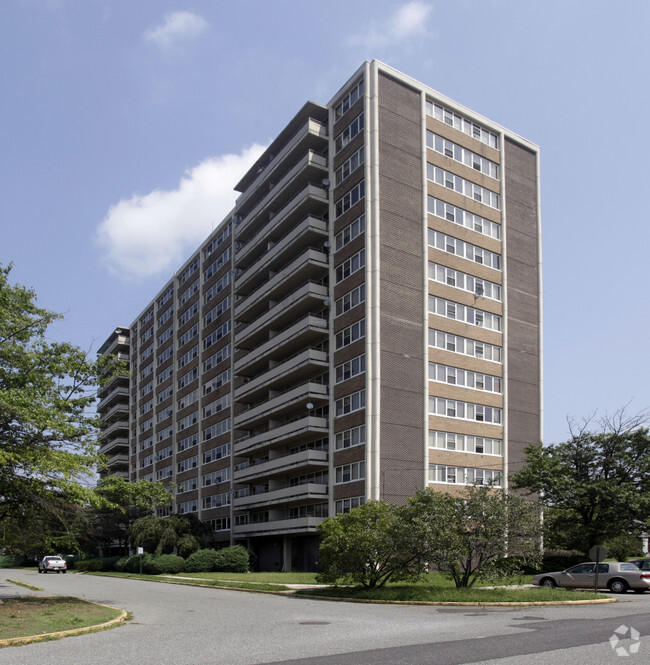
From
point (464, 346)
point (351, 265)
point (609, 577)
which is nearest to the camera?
point (609, 577)

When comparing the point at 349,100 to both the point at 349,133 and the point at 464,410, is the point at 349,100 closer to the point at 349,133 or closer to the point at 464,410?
the point at 349,133

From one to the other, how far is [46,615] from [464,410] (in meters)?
37.0

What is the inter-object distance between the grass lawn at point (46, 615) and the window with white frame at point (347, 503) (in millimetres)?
23662

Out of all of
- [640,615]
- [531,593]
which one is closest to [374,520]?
[531,593]

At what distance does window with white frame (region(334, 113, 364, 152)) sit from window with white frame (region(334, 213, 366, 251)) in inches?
267

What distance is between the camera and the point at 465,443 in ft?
171

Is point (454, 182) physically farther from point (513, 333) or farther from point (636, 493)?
point (636, 493)

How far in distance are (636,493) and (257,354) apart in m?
32.7

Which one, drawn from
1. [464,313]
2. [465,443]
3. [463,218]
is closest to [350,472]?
[465,443]

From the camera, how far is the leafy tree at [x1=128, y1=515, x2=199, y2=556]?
2331 inches

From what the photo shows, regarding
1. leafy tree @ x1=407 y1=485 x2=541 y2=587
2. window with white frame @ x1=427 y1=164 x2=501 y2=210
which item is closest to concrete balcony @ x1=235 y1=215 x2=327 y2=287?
window with white frame @ x1=427 y1=164 x2=501 y2=210

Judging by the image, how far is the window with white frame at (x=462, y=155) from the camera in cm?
5556

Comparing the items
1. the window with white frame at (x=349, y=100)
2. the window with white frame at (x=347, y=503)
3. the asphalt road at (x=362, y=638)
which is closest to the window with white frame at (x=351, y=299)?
the window with white frame at (x=347, y=503)

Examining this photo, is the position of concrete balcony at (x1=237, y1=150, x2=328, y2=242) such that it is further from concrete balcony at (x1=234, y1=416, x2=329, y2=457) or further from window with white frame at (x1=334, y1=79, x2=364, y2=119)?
concrete balcony at (x1=234, y1=416, x2=329, y2=457)
